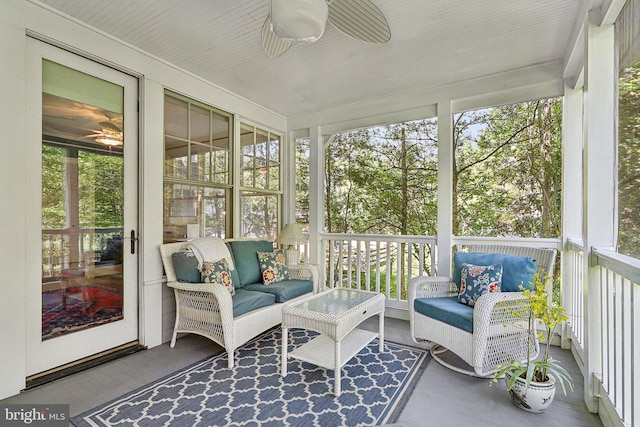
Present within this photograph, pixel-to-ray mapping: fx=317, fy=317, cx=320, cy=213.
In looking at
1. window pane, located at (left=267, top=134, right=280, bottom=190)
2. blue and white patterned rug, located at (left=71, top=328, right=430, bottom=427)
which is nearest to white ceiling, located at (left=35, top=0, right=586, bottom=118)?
window pane, located at (left=267, top=134, right=280, bottom=190)

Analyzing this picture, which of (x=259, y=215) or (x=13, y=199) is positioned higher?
(x=13, y=199)

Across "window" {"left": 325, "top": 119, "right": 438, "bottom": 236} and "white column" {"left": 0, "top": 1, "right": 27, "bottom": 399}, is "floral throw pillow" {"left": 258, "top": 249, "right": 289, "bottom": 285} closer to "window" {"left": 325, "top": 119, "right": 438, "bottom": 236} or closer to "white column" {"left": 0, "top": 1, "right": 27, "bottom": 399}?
"window" {"left": 325, "top": 119, "right": 438, "bottom": 236}

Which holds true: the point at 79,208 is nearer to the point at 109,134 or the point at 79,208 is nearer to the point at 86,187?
the point at 86,187

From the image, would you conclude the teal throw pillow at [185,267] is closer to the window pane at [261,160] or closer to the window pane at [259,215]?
the window pane at [259,215]

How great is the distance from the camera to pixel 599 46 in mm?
2000

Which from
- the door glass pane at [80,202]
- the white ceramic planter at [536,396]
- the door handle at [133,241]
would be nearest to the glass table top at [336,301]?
the white ceramic planter at [536,396]

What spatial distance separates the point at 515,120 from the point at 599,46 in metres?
1.88

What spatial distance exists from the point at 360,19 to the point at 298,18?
56cm

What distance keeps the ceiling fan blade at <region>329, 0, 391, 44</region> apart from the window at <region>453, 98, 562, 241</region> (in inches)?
99.1

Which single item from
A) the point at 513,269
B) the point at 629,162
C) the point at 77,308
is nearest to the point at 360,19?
the point at 629,162

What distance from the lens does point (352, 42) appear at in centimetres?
264

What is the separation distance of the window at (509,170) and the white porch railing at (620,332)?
1.71 metres

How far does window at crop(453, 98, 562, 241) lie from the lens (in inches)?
140

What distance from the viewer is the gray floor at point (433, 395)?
1.86 meters
